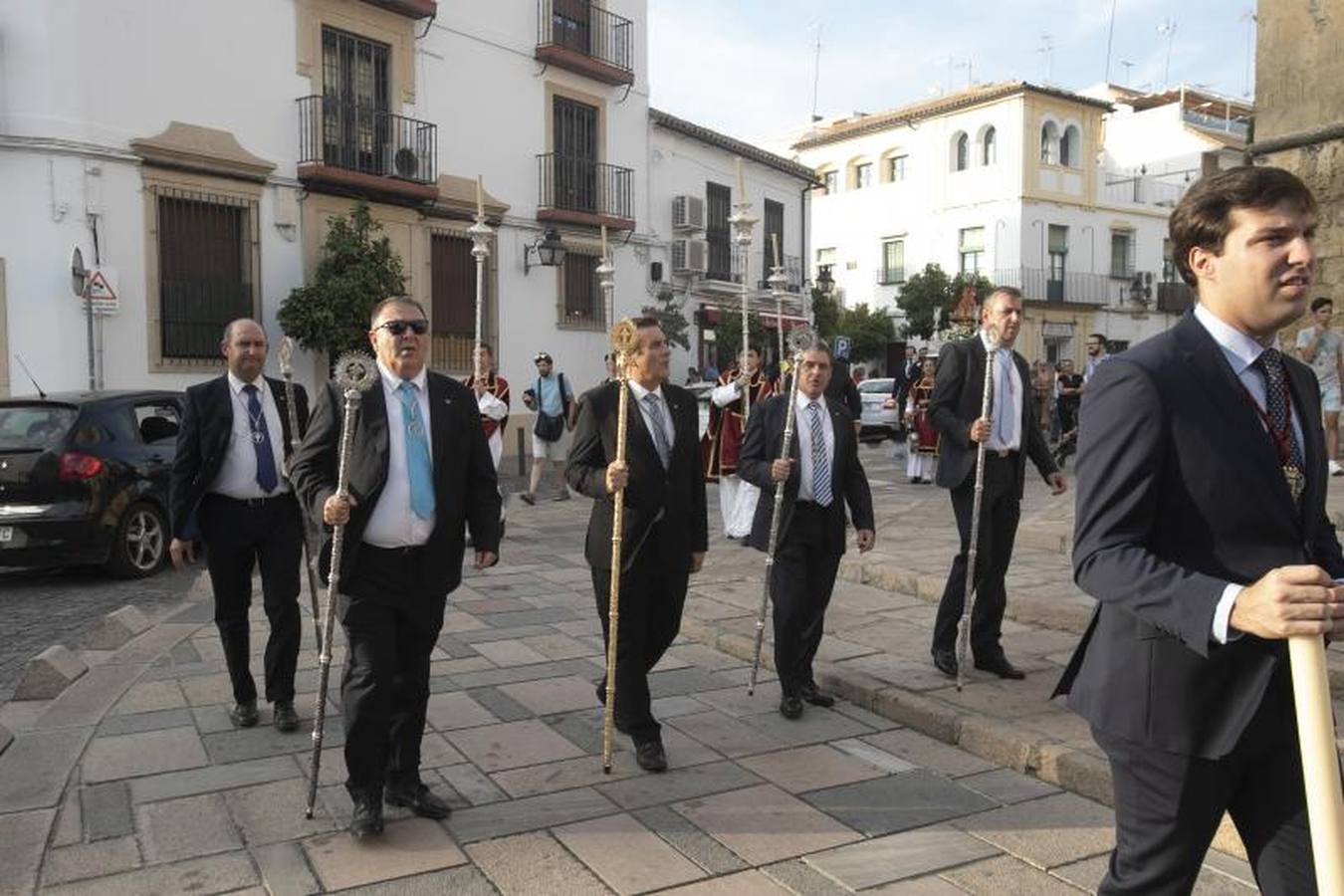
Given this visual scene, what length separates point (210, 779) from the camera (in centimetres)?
441

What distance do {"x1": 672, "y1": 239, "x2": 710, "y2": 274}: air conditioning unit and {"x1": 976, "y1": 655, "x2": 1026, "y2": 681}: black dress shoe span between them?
19714mm

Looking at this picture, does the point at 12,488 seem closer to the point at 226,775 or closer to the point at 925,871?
the point at 226,775

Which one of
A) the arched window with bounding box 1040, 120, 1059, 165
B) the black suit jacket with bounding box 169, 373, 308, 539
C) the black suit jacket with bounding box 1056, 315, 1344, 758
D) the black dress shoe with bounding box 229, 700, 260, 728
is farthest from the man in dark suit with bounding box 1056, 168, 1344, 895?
the arched window with bounding box 1040, 120, 1059, 165

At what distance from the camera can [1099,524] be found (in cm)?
223

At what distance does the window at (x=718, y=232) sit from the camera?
26.2m

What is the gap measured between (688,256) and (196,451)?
801 inches

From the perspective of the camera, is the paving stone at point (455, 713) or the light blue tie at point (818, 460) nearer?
the paving stone at point (455, 713)

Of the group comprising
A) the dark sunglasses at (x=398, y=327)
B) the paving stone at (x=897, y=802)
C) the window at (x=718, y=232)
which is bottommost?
the paving stone at (x=897, y=802)

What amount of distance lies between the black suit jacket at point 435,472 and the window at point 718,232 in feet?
72.4

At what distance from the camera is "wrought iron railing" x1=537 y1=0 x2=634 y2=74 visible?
69.4ft

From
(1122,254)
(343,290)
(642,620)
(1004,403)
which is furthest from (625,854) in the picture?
(1122,254)

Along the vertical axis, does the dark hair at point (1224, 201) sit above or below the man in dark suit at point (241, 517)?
above

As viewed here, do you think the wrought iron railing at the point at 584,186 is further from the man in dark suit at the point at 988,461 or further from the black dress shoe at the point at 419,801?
the black dress shoe at the point at 419,801

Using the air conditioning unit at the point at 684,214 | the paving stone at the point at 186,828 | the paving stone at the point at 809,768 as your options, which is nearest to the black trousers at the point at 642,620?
the paving stone at the point at 809,768
